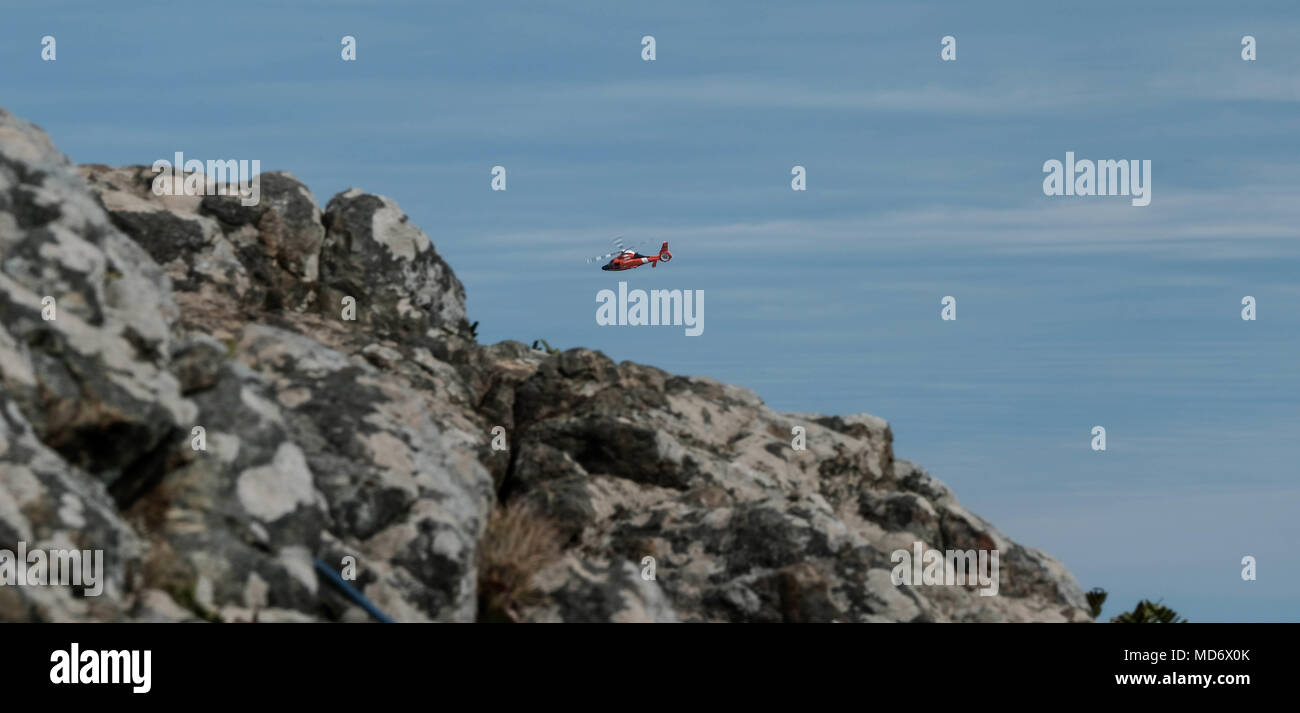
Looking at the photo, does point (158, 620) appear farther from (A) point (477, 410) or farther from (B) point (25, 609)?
(A) point (477, 410)

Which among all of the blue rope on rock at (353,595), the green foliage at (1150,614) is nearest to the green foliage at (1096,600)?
the green foliage at (1150,614)

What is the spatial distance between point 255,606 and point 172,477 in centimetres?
194

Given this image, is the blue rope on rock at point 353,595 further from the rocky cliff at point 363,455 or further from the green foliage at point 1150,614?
the green foliage at point 1150,614

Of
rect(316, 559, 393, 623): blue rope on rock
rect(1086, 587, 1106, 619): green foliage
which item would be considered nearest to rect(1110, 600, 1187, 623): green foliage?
rect(1086, 587, 1106, 619): green foliage

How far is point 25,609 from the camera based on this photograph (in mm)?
13781

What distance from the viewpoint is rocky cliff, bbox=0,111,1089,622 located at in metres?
16.0

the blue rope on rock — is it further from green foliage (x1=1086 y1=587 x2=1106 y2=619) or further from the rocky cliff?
green foliage (x1=1086 y1=587 x2=1106 y2=619)

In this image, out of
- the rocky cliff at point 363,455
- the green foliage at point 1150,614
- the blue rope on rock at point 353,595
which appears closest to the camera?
the rocky cliff at point 363,455

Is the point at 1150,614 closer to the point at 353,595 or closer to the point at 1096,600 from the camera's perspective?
the point at 1096,600

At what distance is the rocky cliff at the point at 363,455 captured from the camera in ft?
52.4
